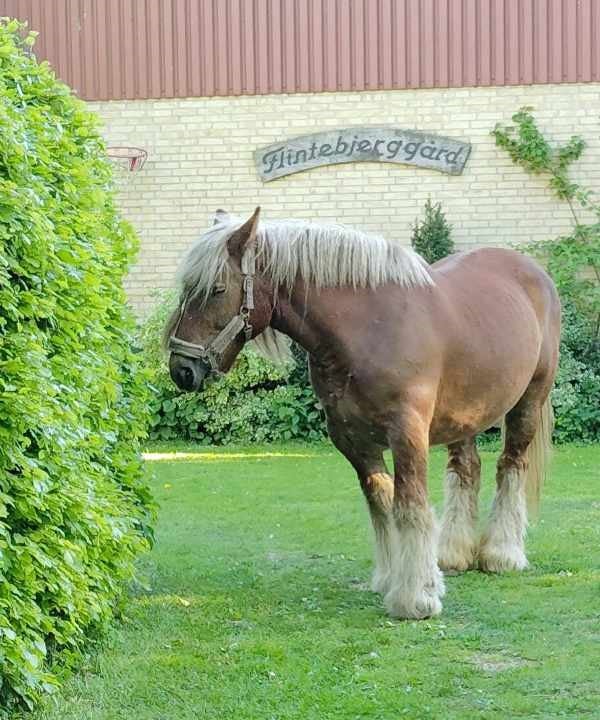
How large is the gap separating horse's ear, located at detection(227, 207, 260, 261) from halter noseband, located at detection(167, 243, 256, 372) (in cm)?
3

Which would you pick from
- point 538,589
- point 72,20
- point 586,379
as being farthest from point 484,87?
point 538,589

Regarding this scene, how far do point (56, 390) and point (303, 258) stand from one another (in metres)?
2.01

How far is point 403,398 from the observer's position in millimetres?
5785

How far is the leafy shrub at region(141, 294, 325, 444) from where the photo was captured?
46.6 feet

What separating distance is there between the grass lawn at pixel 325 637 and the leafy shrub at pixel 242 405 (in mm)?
5064

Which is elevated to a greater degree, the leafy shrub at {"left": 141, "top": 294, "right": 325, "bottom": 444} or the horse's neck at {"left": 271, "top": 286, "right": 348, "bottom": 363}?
the horse's neck at {"left": 271, "top": 286, "right": 348, "bottom": 363}

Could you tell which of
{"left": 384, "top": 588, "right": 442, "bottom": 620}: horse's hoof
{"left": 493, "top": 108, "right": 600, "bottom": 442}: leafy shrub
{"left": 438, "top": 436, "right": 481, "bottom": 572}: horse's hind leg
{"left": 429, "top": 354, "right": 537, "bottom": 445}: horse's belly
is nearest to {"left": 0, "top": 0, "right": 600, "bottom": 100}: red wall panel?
{"left": 493, "top": 108, "right": 600, "bottom": 442}: leafy shrub

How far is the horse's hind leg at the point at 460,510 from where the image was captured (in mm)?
7090

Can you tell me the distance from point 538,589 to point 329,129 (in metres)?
10.0

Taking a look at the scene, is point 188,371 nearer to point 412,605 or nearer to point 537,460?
point 412,605

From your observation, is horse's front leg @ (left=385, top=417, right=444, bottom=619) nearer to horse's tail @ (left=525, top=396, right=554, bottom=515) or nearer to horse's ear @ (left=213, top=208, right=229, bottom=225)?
horse's ear @ (left=213, top=208, right=229, bottom=225)

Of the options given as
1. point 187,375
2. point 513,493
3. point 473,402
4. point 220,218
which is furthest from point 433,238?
point 187,375

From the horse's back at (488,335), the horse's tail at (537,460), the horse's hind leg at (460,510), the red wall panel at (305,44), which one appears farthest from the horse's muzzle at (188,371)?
the red wall panel at (305,44)

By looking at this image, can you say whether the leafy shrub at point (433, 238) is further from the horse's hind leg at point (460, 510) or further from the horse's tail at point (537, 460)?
the horse's hind leg at point (460, 510)
